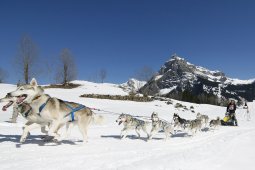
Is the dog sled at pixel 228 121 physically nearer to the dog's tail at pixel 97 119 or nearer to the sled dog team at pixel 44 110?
the dog's tail at pixel 97 119

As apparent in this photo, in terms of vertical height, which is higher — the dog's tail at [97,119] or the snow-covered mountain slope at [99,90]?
the snow-covered mountain slope at [99,90]

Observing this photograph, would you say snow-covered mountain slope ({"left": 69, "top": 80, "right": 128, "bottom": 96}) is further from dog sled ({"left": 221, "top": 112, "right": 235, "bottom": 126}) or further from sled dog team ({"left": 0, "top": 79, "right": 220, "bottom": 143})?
sled dog team ({"left": 0, "top": 79, "right": 220, "bottom": 143})

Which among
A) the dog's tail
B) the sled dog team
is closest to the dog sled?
the dog's tail

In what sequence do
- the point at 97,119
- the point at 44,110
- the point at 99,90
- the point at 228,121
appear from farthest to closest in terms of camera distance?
the point at 99,90 < the point at 228,121 < the point at 97,119 < the point at 44,110

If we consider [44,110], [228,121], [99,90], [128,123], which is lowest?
[128,123]

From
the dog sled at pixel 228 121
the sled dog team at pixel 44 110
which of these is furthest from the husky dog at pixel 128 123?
the dog sled at pixel 228 121

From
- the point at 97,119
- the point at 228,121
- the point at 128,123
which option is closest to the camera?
the point at 97,119

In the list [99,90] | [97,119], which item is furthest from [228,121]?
[99,90]

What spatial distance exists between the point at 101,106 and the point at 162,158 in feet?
70.3

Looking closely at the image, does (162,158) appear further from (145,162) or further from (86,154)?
(86,154)

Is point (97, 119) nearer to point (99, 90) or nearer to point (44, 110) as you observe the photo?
point (44, 110)

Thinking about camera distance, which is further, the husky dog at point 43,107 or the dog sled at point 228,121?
the dog sled at point 228,121

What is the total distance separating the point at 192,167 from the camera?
22.8 ft

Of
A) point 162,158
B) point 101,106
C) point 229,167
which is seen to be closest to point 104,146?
point 162,158
